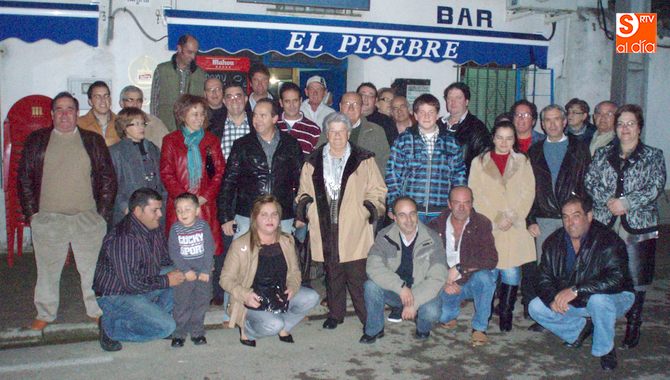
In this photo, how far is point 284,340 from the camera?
18.6 feet

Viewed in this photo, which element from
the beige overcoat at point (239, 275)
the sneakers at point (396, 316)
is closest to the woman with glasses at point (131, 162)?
the beige overcoat at point (239, 275)

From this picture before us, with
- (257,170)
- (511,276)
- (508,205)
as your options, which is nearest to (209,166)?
(257,170)

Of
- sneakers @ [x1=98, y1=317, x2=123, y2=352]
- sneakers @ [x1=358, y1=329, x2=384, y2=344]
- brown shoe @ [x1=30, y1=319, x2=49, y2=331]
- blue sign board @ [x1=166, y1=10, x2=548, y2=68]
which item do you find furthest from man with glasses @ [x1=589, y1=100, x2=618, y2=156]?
brown shoe @ [x1=30, y1=319, x2=49, y2=331]

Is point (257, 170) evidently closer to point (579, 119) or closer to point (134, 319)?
point (134, 319)

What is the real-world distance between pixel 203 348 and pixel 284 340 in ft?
2.27

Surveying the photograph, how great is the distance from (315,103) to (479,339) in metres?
3.28

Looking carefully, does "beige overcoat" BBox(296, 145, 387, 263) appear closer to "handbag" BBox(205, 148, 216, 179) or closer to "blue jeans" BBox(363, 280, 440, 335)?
"blue jeans" BBox(363, 280, 440, 335)

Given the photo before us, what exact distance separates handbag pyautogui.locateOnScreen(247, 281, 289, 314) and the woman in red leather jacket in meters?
0.89

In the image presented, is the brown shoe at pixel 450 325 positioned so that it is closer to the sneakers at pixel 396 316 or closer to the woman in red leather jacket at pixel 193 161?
the sneakers at pixel 396 316

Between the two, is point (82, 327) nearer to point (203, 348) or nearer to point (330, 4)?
point (203, 348)

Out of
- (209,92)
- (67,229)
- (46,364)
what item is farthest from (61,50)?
(46,364)

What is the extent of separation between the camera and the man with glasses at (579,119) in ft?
23.0

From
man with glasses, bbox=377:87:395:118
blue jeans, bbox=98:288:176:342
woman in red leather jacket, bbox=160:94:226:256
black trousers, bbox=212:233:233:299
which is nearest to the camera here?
blue jeans, bbox=98:288:176:342

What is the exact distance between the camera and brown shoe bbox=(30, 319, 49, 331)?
18.7 feet
